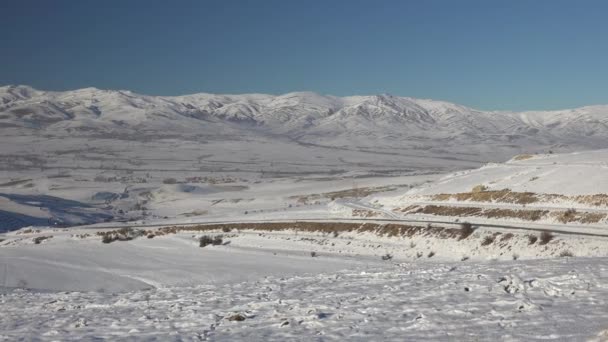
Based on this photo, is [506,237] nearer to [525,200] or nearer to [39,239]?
[525,200]

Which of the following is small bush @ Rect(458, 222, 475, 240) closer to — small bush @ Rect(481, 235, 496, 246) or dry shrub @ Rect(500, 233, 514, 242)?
small bush @ Rect(481, 235, 496, 246)

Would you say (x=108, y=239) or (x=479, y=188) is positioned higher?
(x=479, y=188)

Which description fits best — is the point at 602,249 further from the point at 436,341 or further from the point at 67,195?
the point at 67,195

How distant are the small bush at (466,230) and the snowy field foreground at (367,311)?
12.3 meters

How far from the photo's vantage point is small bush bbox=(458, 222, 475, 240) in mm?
31844

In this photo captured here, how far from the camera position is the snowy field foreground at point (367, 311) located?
1188 centimetres

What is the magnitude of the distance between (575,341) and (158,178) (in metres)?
188

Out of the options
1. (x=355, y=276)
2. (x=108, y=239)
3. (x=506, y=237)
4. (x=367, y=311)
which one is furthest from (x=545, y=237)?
(x=108, y=239)

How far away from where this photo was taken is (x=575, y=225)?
31703 mm

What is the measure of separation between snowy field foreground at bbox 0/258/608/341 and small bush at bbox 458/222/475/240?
1231 cm

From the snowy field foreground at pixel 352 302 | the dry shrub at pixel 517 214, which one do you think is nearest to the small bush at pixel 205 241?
the snowy field foreground at pixel 352 302

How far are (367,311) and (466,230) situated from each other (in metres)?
19.7

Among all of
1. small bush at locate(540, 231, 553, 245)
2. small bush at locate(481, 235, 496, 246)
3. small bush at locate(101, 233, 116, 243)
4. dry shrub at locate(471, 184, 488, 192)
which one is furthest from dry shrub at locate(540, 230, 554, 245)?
small bush at locate(101, 233, 116, 243)

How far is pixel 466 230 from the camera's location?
32.3 meters
